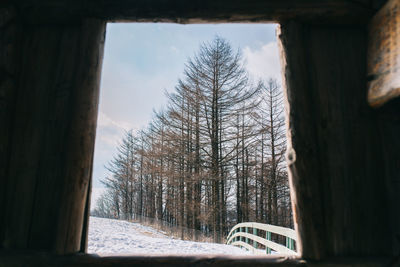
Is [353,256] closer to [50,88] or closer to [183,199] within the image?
[50,88]

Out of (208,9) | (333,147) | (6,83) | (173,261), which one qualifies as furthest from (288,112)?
(6,83)

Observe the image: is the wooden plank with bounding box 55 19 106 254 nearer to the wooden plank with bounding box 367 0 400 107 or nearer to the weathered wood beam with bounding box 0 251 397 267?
the weathered wood beam with bounding box 0 251 397 267

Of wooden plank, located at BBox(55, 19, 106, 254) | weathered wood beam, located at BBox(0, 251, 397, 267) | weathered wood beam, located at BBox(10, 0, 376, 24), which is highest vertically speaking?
weathered wood beam, located at BBox(10, 0, 376, 24)

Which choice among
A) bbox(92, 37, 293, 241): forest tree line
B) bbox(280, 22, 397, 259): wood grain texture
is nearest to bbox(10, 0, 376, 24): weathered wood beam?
bbox(280, 22, 397, 259): wood grain texture

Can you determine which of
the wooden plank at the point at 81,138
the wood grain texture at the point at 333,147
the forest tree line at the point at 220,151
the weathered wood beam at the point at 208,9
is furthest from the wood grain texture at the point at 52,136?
the forest tree line at the point at 220,151

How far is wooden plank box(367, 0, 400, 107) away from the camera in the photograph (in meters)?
1.74

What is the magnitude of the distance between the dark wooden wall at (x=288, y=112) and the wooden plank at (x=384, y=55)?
0.14 meters

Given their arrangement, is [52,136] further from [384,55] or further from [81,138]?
[384,55]

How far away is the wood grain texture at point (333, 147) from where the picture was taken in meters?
1.97

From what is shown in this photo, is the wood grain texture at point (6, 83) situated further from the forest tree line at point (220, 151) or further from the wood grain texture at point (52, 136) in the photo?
the forest tree line at point (220, 151)

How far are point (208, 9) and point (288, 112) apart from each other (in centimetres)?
104

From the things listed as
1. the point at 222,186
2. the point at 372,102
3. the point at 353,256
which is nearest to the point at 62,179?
the point at 353,256

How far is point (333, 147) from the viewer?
2.10m

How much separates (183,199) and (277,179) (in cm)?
506
